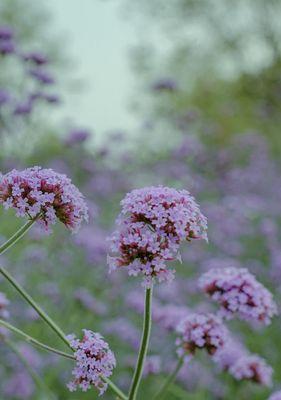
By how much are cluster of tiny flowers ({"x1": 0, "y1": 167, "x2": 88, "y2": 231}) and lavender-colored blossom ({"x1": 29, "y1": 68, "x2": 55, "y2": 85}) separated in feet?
15.0

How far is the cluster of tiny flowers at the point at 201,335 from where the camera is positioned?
2555 mm

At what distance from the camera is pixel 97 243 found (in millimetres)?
5672

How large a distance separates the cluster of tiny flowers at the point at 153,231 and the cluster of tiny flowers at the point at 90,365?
24 centimetres

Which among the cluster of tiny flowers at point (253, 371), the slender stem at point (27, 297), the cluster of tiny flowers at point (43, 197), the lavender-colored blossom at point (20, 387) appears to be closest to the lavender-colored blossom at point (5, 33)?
the lavender-colored blossom at point (20, 387)

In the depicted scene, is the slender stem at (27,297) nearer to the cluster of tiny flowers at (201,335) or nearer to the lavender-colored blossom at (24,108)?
the cluster of tiny flowers at (201,335)

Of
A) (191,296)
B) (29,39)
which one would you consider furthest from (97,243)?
(29,39)

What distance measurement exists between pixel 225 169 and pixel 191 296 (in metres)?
4.49

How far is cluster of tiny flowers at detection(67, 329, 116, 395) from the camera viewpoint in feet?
6.18

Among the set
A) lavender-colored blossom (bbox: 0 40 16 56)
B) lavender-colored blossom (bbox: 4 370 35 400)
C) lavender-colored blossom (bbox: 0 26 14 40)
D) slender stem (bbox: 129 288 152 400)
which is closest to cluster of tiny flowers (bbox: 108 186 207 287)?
slender stem (bbox: 129 288 152 400)

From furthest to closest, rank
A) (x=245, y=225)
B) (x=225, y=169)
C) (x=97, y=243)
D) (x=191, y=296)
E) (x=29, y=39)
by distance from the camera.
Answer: (x=29, y=39) < (x=225, y=169) < (x=245, y=225) < (x=191, y=296) < (x=97, y=243)

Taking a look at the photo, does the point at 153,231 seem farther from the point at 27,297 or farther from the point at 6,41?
the point at 6,41

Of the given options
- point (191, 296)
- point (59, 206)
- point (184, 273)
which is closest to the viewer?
point (59, 206)

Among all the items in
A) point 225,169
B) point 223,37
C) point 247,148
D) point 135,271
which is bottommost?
point 135,271

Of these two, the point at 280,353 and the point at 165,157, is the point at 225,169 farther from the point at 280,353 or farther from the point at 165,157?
the point at 280,353
